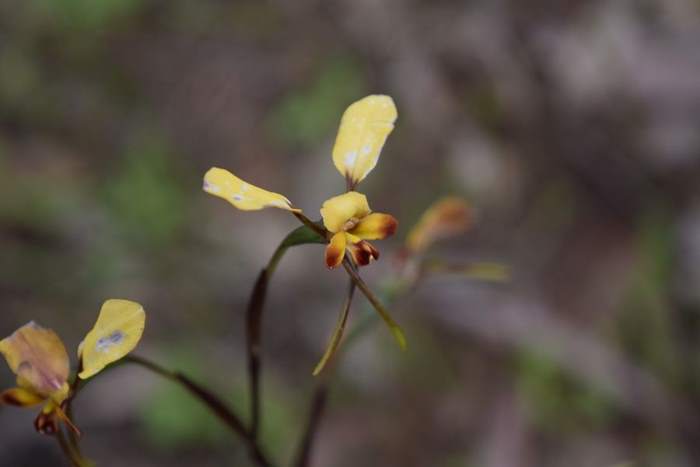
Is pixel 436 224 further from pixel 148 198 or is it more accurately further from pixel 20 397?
pixel 148 198

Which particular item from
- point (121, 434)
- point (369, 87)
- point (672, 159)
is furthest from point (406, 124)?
point (121, 434)

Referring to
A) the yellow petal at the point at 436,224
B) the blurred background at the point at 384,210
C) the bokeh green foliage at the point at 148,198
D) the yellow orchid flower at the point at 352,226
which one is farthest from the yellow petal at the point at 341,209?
the bokeh green foliage at the point at 148,198

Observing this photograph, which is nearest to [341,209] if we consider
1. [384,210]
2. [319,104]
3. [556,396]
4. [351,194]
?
[351,194]

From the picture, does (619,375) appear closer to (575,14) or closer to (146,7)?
(575,14)

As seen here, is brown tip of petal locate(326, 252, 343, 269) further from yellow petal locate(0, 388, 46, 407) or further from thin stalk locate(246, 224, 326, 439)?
yellow petal locate(0, 388, 46, 407)

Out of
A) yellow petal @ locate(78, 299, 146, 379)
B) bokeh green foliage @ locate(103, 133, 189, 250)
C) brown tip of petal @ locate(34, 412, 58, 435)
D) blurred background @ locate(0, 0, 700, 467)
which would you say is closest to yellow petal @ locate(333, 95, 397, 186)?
yellow petal @ locate(78, 299, 146, 379)
